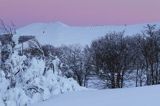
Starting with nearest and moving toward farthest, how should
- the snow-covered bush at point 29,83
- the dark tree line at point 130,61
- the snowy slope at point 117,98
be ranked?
the snowy slope at point 117,98
the snow-covered bush at point 29,83
the dark tree line at point 130,61

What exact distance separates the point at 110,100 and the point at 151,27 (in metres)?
42.8

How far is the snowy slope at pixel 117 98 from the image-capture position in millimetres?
5727

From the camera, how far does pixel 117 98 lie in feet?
20.1

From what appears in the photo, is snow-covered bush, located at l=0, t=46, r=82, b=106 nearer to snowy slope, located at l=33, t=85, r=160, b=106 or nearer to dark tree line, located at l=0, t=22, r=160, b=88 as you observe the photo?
snowy slope, located at l=33, t=85, r=160, b=106

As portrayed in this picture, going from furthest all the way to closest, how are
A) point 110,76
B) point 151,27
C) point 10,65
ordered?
point 151,27 → point 110,76 → point 10,65

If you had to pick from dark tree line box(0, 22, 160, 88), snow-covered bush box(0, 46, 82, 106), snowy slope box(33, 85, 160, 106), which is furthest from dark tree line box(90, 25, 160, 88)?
snowy slope box(33, 85, 160, 106)

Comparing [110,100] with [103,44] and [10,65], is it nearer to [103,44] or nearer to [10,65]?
[10,65]

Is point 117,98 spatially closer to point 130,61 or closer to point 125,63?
point 125,63

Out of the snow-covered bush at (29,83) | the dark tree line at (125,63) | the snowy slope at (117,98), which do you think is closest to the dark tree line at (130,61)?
the dark tree line at (125,63)

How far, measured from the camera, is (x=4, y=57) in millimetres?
9102

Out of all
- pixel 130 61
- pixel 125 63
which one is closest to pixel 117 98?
pixel 125 63

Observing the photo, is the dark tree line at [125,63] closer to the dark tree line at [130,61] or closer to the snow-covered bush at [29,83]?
the dark tree line at [130,61]

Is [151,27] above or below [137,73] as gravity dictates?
above

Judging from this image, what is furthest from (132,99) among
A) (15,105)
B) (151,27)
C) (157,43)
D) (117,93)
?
(151,27)
